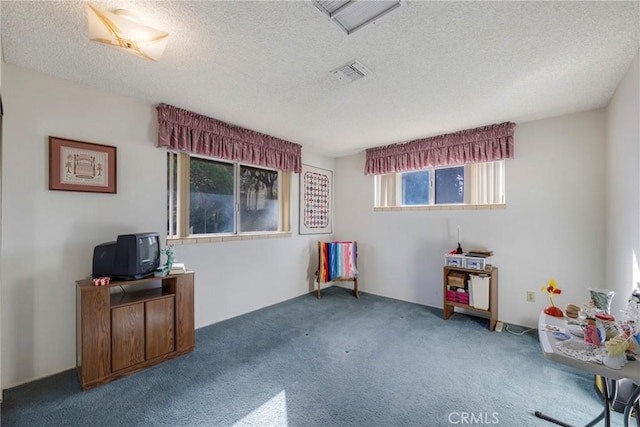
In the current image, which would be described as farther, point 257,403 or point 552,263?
point 552,263

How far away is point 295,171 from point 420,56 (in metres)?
2.46

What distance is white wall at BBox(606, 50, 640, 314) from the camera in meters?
1.72

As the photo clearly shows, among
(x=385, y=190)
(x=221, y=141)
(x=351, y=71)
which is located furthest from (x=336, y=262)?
(x=351, y=71)

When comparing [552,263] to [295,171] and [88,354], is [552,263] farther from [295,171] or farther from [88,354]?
[88,354]

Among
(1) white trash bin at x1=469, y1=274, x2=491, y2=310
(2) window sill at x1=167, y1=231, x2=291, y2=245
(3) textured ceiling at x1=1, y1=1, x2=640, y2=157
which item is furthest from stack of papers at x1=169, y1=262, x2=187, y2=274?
(1) white trash bin at x1=469, y1=274, x2=491, y2=310

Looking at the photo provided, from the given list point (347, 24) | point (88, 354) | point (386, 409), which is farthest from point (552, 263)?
point (88, 354)

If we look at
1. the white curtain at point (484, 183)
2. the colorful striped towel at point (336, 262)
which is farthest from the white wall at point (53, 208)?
the white curtain at point (484, 183)

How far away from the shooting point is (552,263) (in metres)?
2.86

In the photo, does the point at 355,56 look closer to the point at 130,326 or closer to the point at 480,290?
the point at 130,326

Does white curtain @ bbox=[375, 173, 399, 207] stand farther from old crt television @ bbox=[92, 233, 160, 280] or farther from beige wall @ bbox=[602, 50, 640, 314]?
old crt television @ bbox=[92, 233, 160, 280]

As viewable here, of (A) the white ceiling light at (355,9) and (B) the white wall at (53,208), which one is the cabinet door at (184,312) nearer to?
(B) the white wall at (53,208)

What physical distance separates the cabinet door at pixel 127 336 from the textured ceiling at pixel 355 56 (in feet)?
6.07

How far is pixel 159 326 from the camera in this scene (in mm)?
2256

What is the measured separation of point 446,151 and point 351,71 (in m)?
2.05
